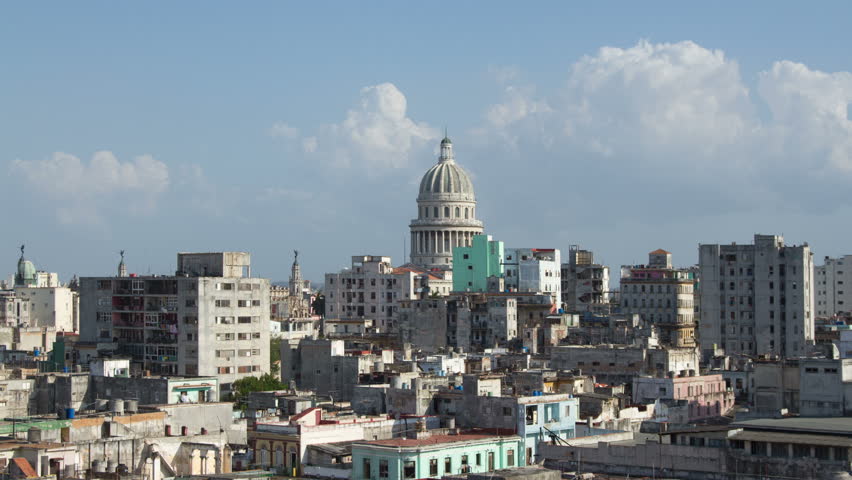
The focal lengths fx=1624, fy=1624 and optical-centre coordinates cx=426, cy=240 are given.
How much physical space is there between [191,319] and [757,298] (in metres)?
58.7

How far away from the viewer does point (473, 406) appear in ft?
293

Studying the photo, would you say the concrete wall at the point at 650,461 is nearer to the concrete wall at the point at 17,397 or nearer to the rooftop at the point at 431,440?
the rooftop at the point at 431,440

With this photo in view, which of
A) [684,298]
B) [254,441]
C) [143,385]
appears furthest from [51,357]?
[684,298]

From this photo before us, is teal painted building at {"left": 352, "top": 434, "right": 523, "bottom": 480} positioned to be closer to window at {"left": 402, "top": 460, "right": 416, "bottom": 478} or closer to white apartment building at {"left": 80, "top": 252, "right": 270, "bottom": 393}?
window at {"left": 402, "top": 460, "right": 416, "bottom": 478}

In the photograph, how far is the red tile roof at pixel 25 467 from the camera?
6102 cm

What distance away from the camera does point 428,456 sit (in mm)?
72000

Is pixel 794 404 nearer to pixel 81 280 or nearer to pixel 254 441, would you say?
pixel 254 441

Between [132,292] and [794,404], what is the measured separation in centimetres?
6395

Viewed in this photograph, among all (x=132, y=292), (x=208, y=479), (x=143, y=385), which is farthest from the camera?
(x=132, y=292)

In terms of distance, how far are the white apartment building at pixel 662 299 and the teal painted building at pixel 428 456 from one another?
106860 mm

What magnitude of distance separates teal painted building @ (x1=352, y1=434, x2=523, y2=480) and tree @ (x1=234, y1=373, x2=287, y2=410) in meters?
49.2

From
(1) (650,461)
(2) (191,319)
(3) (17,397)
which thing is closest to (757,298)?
(2) (191,319)

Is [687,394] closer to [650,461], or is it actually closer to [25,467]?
[650,461]

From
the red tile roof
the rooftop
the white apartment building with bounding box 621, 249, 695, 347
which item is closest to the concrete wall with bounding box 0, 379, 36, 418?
the rooftop
